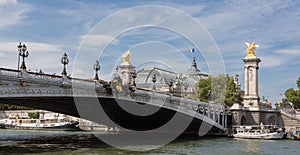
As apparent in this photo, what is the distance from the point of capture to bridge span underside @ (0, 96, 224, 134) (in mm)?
33969

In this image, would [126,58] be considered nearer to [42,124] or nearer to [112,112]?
[42,124]

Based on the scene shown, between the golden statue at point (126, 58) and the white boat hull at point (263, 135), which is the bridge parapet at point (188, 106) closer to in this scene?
the white boat hull at point (263, 135)

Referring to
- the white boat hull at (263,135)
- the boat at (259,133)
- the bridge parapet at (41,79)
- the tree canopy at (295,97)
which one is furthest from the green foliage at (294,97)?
the bridge parapet at (41,79)

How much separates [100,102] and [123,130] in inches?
809

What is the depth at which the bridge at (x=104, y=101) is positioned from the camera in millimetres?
25797

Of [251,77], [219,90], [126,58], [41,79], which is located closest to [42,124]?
[126,58]

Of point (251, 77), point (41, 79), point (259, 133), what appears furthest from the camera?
point (251, 77)

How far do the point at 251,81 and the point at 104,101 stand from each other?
2722cm

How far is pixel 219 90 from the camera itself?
64.9m

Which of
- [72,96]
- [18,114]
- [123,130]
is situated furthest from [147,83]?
[72,96]

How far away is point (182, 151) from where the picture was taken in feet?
103

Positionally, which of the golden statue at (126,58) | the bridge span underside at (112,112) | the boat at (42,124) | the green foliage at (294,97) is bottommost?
the boat at (42,124)

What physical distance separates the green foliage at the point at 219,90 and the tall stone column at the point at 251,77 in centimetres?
635

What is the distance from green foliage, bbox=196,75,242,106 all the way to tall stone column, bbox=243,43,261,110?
6.35 metres
